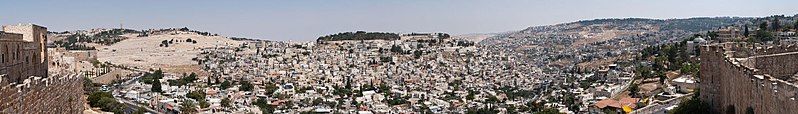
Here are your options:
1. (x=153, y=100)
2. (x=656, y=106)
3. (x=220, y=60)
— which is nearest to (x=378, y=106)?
(x=153, y=100)

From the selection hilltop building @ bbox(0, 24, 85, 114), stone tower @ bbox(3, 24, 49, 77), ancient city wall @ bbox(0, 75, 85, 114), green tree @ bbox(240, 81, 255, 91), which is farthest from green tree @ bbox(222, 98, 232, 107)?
ancient city wall @ bbox(0, 75, 85, 114)

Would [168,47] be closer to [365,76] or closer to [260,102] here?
[365,76]

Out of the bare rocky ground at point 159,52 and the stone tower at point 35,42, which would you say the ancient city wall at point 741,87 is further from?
the bare rocky ground at point 159,52

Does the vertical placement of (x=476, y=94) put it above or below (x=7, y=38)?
below

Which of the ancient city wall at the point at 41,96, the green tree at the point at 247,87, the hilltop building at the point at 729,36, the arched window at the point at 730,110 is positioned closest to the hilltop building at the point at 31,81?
the ancient city wall at the point at 41,96

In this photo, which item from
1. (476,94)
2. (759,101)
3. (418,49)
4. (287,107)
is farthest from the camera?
(418,49)

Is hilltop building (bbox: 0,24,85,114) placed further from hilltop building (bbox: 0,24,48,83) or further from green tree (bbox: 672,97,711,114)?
green tree (bbox: 672,97,711,114)
